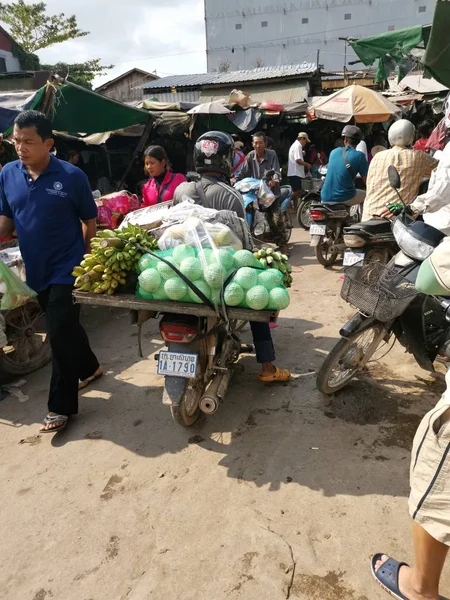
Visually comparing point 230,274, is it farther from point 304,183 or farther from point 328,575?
point 304,183

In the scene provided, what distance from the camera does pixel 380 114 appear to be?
9.87 m

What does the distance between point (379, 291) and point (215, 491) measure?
164 centimetres

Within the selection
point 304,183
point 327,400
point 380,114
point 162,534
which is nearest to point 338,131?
point 380,114

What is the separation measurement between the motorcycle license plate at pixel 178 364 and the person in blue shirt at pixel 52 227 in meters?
0.85

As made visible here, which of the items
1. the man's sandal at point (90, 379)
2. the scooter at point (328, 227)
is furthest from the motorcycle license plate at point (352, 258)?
the man's sandal at point (90, 379)

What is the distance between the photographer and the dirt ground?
1.99m

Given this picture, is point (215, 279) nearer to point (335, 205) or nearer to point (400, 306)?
point (400, 306)

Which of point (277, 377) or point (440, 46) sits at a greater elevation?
point (440, 46)

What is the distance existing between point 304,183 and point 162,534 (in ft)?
28.9

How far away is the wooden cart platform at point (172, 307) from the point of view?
241 centimetres

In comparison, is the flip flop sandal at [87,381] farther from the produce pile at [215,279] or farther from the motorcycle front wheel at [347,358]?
the motorcycle front wheel at [347,358]

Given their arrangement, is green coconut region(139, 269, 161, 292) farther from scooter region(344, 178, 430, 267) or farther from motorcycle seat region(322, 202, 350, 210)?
motorcycle seat region(322, 202, 350, 210)

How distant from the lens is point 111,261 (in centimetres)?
257

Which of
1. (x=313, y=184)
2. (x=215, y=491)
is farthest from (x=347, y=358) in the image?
(x=313, y=184)
